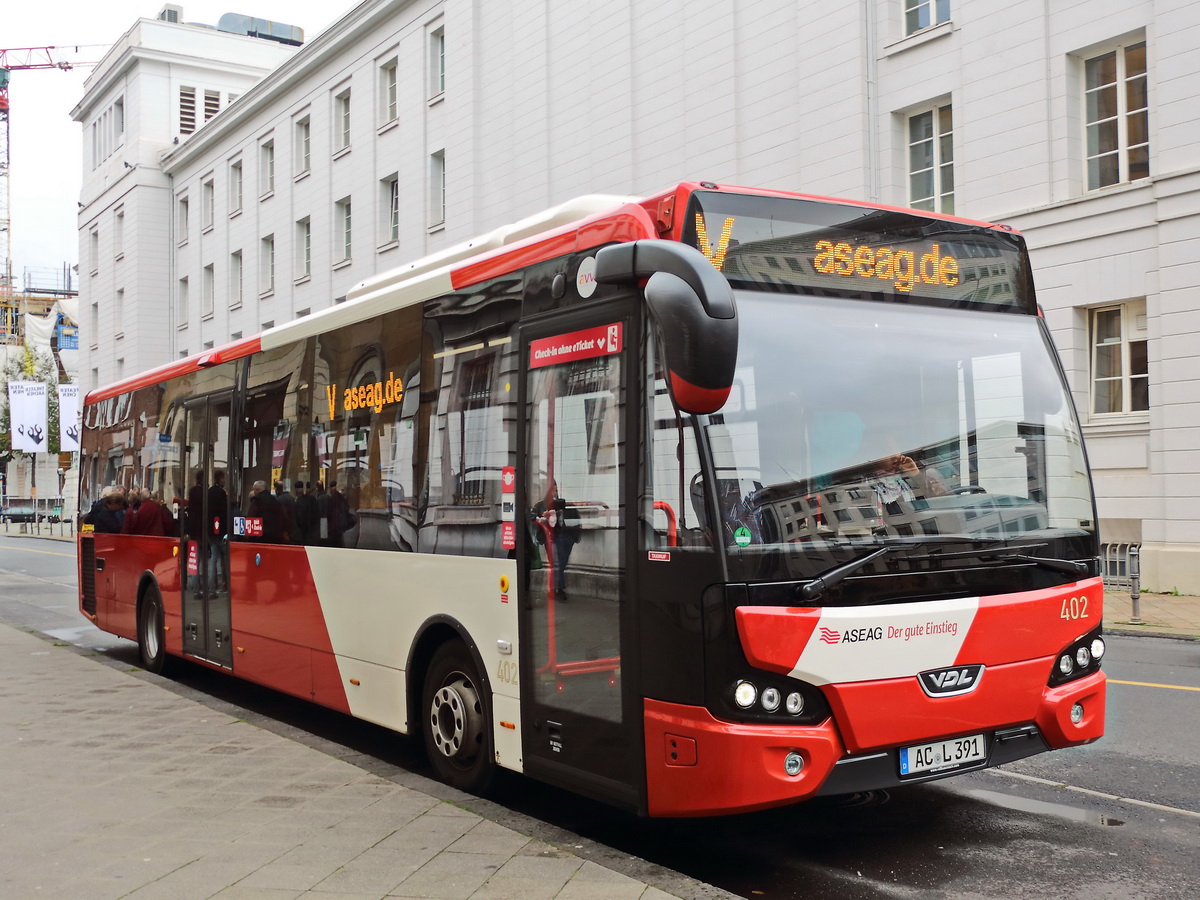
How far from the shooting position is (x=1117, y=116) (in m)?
18.6

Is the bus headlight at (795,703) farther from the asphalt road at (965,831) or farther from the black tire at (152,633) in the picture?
the black tire at (152,633)

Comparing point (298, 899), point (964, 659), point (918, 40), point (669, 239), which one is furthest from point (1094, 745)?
point (918, 40)

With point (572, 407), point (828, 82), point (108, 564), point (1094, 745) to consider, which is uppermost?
point (828, 82)

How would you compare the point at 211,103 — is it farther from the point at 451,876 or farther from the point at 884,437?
the point at 451,876

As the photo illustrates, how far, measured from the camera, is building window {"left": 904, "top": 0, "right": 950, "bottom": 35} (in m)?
20.9

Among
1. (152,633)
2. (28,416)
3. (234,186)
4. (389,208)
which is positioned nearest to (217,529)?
(152,633)

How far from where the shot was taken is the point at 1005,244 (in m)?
6.10

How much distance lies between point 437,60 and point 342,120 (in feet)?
18.5

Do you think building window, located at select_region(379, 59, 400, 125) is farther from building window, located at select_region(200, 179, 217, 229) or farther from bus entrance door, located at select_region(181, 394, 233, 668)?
bus entrance door, located at select_region(181, 394, 233, 668)

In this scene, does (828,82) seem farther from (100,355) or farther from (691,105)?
(100,355)

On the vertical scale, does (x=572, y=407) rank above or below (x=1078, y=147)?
below

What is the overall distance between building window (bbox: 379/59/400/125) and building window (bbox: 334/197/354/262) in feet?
10.2

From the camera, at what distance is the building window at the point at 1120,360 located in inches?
722

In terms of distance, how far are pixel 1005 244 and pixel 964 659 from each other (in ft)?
7.06
